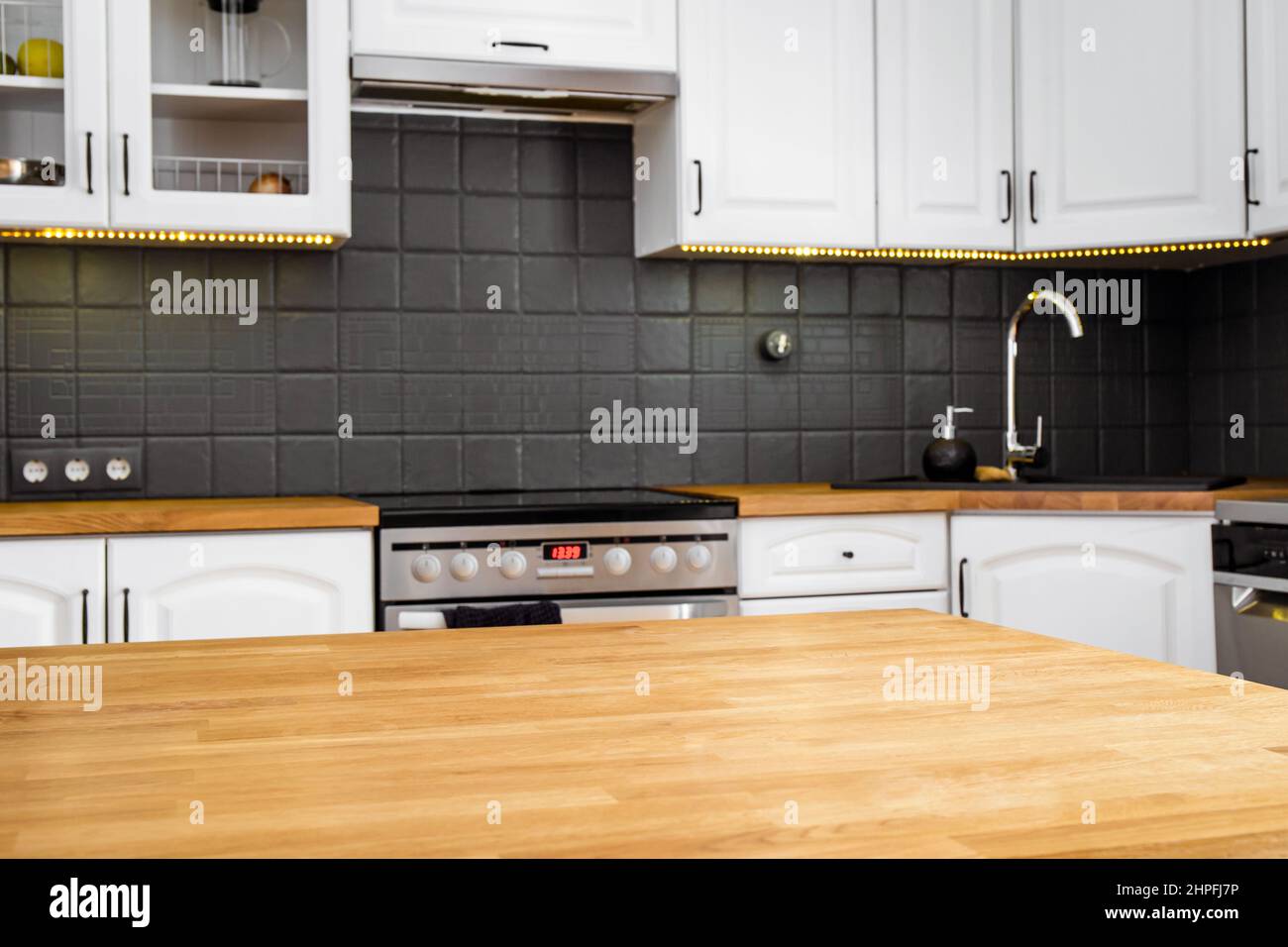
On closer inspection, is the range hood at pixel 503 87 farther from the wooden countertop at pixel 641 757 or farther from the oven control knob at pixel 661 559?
the wooden countertop at pixel 641 757

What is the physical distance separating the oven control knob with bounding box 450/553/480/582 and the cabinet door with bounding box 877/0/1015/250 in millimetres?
1307

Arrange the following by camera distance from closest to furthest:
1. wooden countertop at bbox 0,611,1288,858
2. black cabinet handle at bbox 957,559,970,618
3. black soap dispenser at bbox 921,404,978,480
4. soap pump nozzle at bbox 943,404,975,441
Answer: wooden countertop at bbox 0,611,1288,858, black cabinet handle at bbox 957,559,970,618, black soap dispenser at bbox 921,404,978,480, soap pump nozzle at bbox 943,404,975,441

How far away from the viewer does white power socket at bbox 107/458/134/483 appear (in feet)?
9.98

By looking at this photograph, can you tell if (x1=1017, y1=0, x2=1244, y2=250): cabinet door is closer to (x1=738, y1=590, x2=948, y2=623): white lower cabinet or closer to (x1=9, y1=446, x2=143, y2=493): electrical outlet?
(x1=738, y1=590, x2=948, y2=623): white lower cabinet

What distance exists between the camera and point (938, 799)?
26.3 inches

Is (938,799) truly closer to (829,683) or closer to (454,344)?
(829,683)

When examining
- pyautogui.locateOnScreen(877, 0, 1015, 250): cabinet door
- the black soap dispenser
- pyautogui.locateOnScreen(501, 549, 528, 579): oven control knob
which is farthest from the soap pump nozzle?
pyautogui.locateOnScreen(501, 549, 528, 579): oven control knob

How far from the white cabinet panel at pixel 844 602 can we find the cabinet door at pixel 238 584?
2.73 ft

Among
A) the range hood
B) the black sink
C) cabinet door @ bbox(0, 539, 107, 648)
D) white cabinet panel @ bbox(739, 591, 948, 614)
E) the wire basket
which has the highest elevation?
the range hood

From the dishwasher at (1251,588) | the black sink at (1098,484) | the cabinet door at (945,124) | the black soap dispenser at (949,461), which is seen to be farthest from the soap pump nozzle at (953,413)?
the dishwasher at (1251,588)

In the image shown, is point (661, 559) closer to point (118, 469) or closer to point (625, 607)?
point (625, 607)

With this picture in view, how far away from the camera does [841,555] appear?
2895 millimetres

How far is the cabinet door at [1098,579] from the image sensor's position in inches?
111
